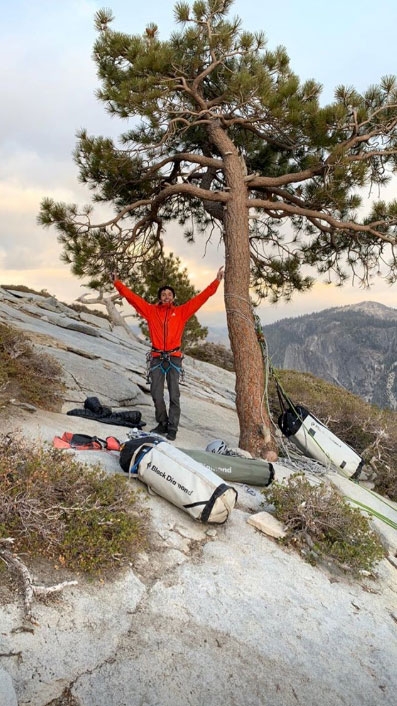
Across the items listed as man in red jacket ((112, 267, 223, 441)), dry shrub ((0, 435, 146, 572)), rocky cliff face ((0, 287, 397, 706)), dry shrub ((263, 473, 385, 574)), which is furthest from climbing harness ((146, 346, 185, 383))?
dry shrub ((0, 435, 146, 572))

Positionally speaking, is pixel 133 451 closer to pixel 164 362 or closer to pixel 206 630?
pixel 206 630

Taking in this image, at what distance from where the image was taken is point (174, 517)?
4.71 m

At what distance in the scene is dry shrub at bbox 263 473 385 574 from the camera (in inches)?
190

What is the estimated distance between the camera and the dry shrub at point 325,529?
4.82 meters

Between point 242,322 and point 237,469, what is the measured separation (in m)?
2.90

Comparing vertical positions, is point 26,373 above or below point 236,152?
below

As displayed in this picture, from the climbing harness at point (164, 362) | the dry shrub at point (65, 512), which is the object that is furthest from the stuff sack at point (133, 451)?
the climbing harness at point (164, 362)

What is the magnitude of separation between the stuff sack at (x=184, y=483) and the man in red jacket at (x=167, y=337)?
9.65ft

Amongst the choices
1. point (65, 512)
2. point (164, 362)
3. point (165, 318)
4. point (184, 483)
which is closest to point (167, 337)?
point (165, 318)

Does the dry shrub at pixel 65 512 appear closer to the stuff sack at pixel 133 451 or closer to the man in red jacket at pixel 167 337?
the stuff sack at pixel 133 451

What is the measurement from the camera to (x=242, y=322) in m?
8.28

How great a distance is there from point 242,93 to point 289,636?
7425 millimetres

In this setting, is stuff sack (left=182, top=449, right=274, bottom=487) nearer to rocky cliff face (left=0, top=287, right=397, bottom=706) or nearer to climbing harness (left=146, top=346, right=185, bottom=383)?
rocky cliff face (left=0, top=287, right=397, bottom=706)

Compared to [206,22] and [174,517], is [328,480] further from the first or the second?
[206,22]
